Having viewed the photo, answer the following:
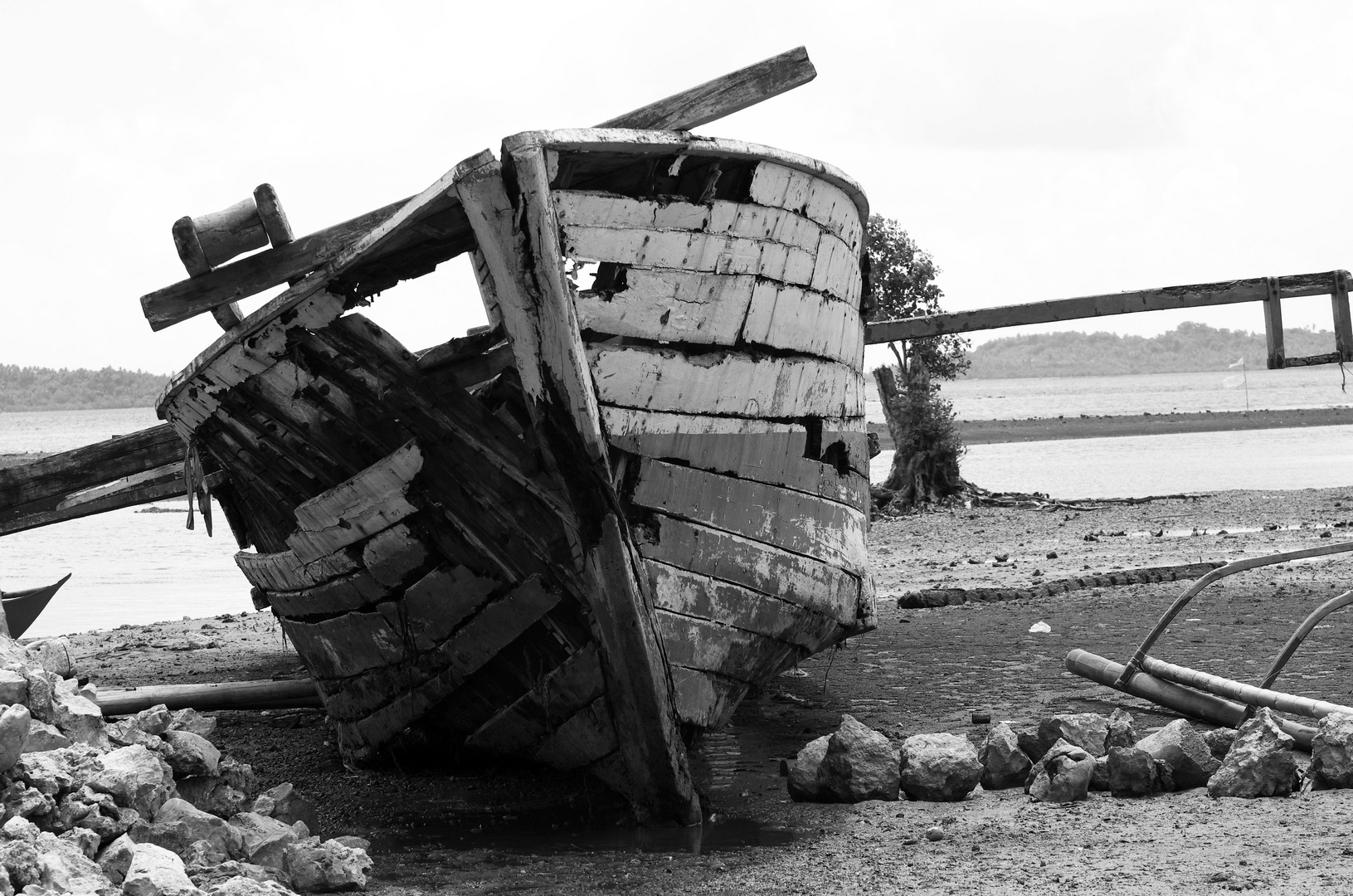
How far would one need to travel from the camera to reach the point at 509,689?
4641mm

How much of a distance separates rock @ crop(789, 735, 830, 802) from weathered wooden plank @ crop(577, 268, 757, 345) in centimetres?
149

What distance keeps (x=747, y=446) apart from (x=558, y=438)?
2.82 feet

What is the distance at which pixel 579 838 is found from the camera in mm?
4207

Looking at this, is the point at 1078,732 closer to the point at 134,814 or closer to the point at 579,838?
the point at 579,838

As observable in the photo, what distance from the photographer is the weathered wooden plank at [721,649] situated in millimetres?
4312

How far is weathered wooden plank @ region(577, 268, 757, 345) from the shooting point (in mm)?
4180

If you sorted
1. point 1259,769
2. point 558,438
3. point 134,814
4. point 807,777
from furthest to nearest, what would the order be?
point 807,777 < point 558,438 < point 1259,769 < point 134,814

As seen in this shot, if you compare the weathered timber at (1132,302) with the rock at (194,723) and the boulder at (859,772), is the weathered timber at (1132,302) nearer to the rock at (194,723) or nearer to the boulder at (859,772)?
the boulder at (859,772)

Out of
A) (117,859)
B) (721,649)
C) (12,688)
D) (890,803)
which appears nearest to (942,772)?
(890,803)

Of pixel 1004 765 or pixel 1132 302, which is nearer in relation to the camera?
pixel 1004 765

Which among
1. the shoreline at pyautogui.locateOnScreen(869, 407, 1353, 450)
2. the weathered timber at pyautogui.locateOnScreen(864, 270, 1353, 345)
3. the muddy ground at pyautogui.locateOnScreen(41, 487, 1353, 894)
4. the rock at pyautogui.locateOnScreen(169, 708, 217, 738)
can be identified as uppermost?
the weathered timber at pyautogui.locateOnScreen(864, 270, 1353, 345)

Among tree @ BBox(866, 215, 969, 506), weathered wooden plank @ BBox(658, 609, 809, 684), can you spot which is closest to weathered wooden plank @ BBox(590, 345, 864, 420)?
weathered wooden plank @ BBox(658, 609, 809, 684)

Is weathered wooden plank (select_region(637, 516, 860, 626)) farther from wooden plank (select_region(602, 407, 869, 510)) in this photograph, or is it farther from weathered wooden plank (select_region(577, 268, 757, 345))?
weathered wooden plank (select_region(577, 268, 757, 345))

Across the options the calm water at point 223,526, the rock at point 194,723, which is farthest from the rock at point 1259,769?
the calm water at point 223,526
